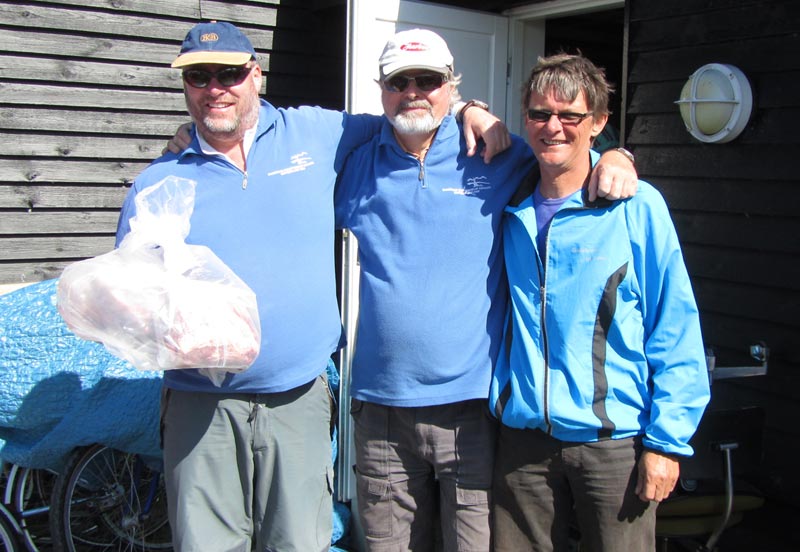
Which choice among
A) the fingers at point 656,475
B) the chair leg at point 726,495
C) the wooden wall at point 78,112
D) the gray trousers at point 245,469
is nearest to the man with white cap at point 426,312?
the gray trousers at point 245,469

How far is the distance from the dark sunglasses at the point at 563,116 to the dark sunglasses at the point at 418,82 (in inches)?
14.6

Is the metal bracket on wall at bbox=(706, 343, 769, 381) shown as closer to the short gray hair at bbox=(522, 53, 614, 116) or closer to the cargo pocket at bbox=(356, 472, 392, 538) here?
the short gray hair at bbox=(522, 53, 614, 116)

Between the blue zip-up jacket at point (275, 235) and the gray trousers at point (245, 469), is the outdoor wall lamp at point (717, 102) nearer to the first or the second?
the blue zip-up jacket at point (275, 235)

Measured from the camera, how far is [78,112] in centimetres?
428

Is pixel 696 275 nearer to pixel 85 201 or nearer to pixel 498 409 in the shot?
pixel 498 409

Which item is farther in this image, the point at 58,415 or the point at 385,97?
the point at 58,415

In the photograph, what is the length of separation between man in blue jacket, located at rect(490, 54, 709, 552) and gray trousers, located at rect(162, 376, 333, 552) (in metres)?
0.73

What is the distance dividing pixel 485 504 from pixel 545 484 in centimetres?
24

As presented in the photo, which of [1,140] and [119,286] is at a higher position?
[1,140]

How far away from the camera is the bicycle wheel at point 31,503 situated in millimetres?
3652

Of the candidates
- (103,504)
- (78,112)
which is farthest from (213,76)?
(103,504)

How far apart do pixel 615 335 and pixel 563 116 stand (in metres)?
0.61

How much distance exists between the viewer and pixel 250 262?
245 centimetres

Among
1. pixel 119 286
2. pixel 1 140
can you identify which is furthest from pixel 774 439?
pixel 1 140
